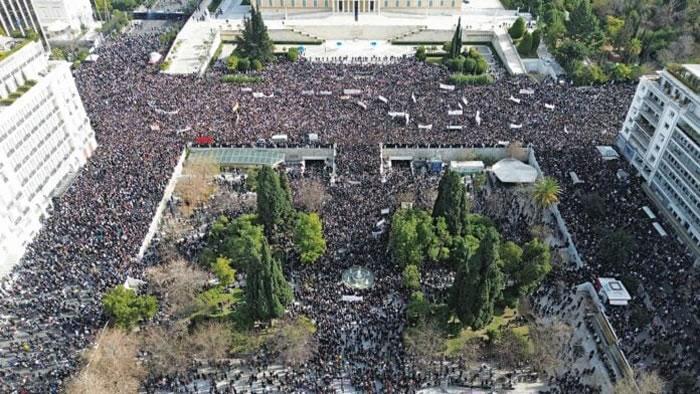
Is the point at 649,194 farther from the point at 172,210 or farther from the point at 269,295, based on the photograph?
the point at 172,210

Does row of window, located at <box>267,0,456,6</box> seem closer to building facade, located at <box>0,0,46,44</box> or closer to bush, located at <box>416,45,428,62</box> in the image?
bush, located at <box>416,45,428,62</box>

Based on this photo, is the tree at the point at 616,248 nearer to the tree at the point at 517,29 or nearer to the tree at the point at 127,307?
the tree at the point at 127,307

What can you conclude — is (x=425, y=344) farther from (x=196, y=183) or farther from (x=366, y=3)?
(x=366, y=3)

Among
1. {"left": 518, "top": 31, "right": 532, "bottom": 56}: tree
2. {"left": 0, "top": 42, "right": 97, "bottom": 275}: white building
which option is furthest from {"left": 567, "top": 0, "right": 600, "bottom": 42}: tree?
{"left": 0, "top": 42, "right": 97, "bottom": 275}: white building

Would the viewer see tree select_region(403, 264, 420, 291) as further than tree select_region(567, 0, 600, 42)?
No

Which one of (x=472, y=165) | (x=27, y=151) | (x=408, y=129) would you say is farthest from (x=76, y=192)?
(x=472, y=165)

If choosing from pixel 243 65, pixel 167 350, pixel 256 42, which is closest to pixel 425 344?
pixel 167 350
